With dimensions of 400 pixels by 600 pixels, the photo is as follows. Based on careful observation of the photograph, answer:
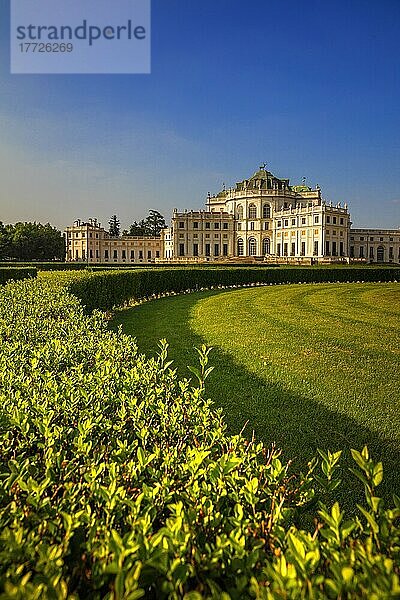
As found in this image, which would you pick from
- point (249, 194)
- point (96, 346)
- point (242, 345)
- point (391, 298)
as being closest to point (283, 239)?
point (249, 194)

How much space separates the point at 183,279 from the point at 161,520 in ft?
83.1

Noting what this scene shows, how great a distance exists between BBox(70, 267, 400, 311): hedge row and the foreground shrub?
34.3ft

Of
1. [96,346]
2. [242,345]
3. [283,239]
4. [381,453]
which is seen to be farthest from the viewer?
[283,239]

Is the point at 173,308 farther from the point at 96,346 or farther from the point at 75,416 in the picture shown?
the point at 75,416

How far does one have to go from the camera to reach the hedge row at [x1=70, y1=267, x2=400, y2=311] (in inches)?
612

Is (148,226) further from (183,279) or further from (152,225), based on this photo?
(183,279)

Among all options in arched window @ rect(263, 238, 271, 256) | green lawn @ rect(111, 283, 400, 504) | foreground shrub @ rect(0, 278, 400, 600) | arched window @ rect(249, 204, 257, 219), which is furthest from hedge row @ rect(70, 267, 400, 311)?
arched window @ rect(249, 204, 257, 219)

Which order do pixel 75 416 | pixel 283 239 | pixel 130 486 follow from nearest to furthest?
pixel 130 486 < pixel 75 416 < pixel 283 239

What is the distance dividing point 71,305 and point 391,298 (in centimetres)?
1579

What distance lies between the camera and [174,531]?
1.47 m

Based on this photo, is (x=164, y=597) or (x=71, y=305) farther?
(x=71, y=305)

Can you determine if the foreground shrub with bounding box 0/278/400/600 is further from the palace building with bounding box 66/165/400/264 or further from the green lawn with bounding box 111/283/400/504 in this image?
the palace building with bounding box 66/165/400/264

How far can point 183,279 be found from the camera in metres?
27.2

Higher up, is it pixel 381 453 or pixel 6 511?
pixel 6 511
